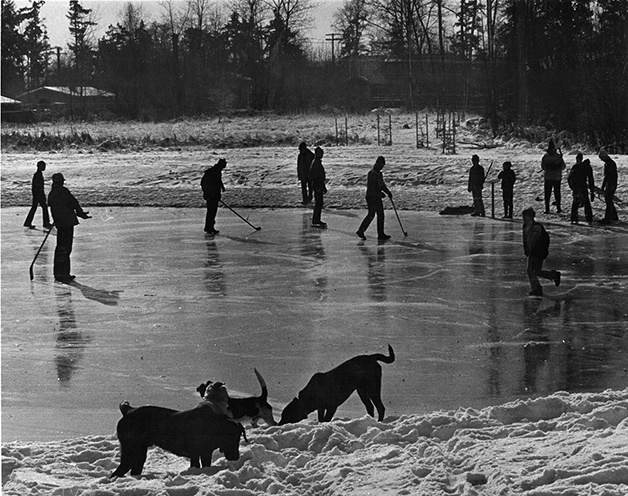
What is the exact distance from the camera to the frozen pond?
26.8 feet

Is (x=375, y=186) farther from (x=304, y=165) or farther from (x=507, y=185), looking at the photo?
(x=304, y=165)

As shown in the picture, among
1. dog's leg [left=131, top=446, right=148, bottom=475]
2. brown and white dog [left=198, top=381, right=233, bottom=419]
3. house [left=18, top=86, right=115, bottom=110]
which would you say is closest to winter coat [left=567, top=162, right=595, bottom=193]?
brown and white dog [left=198, top=381, right=233, bottom=419]

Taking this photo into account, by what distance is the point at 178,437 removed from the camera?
5.94 metres

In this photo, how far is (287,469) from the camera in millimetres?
5945

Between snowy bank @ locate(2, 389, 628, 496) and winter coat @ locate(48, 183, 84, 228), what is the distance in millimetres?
7690

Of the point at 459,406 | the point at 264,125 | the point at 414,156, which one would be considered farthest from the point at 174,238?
the point at 264,125

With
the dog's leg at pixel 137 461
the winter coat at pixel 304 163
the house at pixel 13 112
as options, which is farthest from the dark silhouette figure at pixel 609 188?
the house at pixel 13 112

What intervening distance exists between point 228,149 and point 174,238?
19.5 m

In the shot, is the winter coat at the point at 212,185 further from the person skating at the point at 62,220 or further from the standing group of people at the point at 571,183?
the standing group of people at the point at 571,183

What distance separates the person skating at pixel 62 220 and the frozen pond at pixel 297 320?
11.8 inches

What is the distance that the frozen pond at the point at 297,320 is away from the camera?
8.18 m

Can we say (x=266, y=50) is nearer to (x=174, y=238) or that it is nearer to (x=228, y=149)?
(x=228, y=149)

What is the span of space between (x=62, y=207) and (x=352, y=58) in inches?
1224

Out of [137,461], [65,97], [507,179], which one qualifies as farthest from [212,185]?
[65,97]
